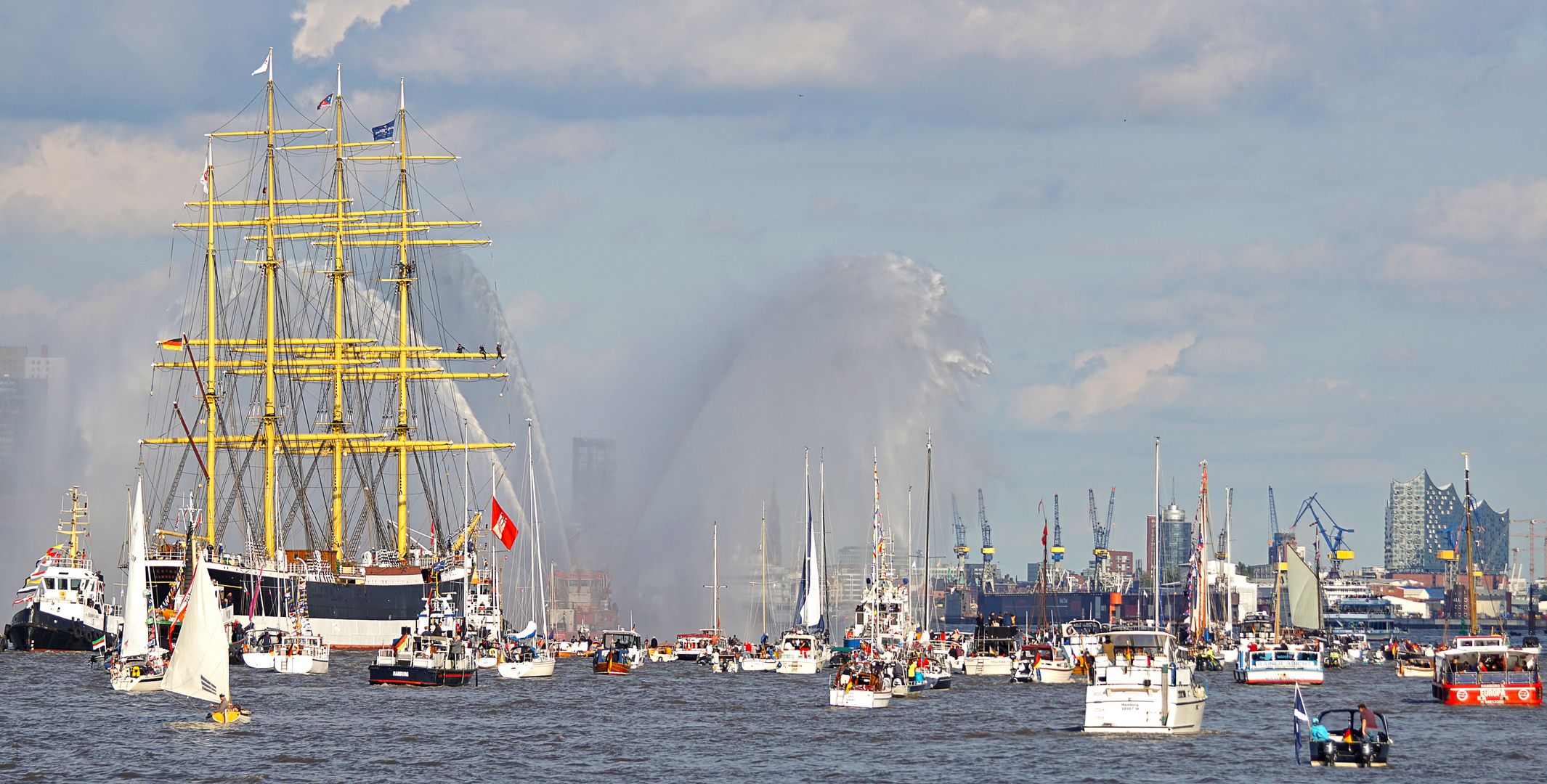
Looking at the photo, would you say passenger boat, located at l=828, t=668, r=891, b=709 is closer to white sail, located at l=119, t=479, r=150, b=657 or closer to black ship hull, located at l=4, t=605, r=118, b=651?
white sail, located at l=119, t=479, r=150, b=657

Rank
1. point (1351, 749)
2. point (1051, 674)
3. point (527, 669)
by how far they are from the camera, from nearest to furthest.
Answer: point (1351, 749)
point (527, 669)
point (1051, 674)

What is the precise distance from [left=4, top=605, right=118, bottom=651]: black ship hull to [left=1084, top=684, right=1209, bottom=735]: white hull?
408 ft

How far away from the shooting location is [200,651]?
83.9 meters

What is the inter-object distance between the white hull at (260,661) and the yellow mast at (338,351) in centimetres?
4616

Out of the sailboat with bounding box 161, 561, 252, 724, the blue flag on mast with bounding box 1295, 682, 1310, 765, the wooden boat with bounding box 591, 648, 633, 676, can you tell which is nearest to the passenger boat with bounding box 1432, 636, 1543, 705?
the blue flag on mast with bounding box 1295, 682, 1310, 765

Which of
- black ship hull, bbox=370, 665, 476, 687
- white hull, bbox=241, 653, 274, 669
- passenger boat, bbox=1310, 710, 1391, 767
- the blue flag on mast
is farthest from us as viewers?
white hull, bbox=241, 653, 274, 669

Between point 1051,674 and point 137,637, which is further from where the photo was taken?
point 1051,674

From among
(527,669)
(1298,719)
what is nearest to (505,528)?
(527,669)

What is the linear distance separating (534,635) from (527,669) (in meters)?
37.9

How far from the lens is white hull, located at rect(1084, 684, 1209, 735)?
7800cm

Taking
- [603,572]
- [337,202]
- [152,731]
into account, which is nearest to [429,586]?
[603,572]

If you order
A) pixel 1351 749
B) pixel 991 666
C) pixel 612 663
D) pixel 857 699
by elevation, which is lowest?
pixel 991 666

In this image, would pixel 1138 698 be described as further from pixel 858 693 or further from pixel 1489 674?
pixel 1489 674

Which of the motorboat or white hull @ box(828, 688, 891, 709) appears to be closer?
white hull @ box(828, 688, 891, 709)
